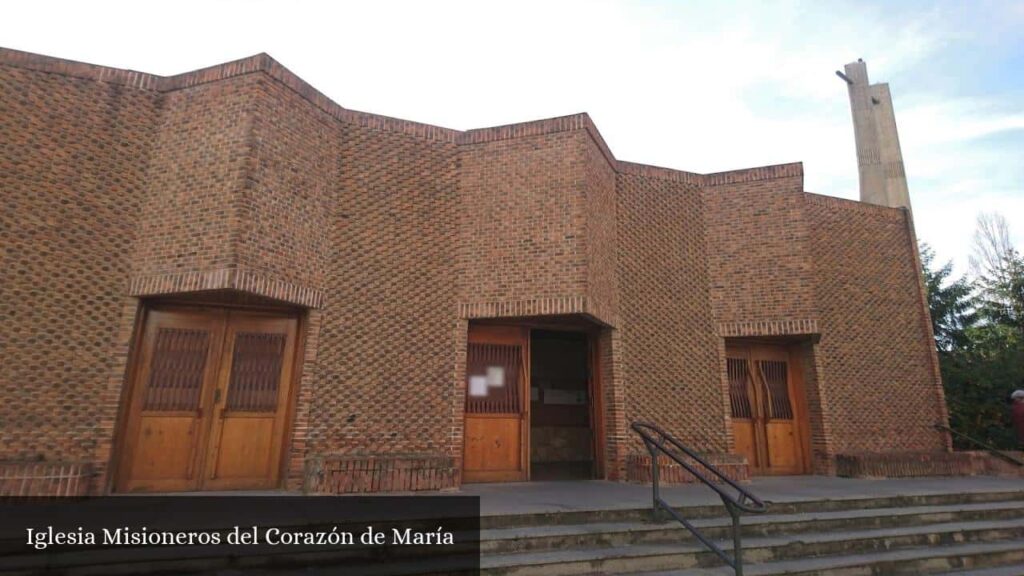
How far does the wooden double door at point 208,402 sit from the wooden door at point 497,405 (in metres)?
2.61

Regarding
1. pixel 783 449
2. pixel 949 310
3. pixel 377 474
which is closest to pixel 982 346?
pixel 949 310

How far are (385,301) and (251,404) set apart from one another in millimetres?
2186

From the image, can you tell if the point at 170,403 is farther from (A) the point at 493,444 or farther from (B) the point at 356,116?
(B) the point at 356,116

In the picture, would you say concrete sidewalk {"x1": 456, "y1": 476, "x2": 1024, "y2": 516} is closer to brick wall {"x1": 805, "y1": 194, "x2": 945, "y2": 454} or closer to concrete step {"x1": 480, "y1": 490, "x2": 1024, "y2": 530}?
concrete step {"x1": 480, "y1": 490, "x2": 1024, "y2": 530}

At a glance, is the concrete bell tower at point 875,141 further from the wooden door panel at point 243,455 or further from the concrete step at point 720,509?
the wooden door panel at point 243,455

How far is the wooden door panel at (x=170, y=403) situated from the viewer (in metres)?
6.34

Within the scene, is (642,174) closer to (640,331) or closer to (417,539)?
(640,331)

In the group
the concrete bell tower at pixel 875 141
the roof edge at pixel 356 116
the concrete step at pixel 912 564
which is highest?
the concrete bell tower at pixel 875 141

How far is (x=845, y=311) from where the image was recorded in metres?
9.75

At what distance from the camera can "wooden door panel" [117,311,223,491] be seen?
6.34m

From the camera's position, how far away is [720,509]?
5.48 m

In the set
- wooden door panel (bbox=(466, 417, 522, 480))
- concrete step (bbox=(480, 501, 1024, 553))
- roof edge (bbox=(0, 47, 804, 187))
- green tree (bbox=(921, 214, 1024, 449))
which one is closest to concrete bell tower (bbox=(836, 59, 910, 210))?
green tree (bbox=(921, 214, 1024, 449))

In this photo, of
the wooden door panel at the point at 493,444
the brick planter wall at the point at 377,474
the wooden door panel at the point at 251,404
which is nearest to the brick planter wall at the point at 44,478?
the wooden door panel at the point at 251,404

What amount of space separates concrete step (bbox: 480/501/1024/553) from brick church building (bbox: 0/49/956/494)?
2.19m
